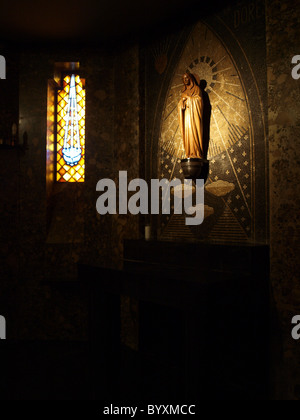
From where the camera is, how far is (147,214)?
4.36m

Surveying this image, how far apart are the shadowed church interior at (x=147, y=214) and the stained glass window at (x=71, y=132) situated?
21 millimetres

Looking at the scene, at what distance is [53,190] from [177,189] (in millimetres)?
1964

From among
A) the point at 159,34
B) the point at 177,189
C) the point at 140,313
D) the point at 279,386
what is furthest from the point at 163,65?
the point at 279,386

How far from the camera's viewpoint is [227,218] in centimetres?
362

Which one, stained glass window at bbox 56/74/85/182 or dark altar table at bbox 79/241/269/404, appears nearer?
dark altar table at bbox 79/241/269/404

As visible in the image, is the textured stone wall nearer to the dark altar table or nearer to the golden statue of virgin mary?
the dark altar table

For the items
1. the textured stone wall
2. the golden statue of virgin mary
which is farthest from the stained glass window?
the textured stone wall

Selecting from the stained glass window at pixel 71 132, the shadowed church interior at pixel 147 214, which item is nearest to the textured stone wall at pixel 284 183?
the shadowed church interior at pixel 147 214

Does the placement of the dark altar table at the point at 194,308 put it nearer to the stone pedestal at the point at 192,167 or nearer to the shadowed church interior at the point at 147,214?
the shadowed church interior at the point at 147,214

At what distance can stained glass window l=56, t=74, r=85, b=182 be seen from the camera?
5016mm

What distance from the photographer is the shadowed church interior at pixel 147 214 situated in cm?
308

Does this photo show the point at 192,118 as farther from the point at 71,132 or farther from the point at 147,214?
the point at 71,132

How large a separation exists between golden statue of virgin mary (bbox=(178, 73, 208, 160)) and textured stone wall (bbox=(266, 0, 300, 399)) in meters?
0.75
